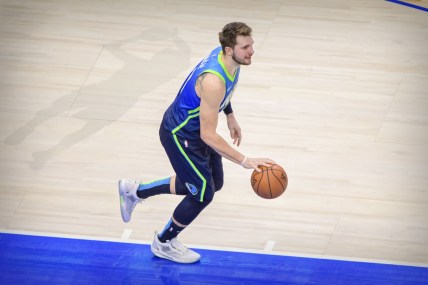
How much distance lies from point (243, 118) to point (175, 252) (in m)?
2.33

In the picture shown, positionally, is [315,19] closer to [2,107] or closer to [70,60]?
[70,60]

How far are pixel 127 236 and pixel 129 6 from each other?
459 cm

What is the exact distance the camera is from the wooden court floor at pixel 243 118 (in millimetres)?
7246

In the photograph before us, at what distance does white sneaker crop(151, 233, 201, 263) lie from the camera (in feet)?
22.2

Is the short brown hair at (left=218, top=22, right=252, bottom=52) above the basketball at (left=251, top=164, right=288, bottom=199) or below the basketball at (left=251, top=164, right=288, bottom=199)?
above

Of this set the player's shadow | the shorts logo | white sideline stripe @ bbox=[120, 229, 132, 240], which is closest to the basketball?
the shorts logo

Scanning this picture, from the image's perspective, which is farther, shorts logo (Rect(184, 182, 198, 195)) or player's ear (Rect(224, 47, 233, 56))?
shorts logo (Rect(184, 182, 198, 195))

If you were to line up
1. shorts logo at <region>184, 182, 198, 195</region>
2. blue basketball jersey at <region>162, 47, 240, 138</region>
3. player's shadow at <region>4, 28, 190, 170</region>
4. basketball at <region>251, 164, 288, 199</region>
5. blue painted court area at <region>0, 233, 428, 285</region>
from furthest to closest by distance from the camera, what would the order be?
player's shadow at <region>4, 28, 190, 170</region> < blue painted court area at <region>0, 233, 428, 285</region> < shorts logo at <region>184, 182, 198, 195</region> < basketball at <region>251, 164, 288, 199</region> < blue basketball jersey at <region>162, 47, 240, 138</region>

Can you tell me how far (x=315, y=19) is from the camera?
10688 millimetres

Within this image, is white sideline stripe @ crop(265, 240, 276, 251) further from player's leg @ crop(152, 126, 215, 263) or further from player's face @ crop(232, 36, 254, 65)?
player's face @ crop(232, 36, 254, 65)

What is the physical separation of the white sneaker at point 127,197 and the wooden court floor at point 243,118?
0.78 ft

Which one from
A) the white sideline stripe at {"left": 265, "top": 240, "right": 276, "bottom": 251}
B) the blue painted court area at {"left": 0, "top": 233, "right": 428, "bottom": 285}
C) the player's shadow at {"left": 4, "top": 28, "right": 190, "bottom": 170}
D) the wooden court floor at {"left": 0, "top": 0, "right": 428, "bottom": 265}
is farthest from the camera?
the player's shadow at {"left": 4, "top": 28, "right": 190, "bottom": 170}

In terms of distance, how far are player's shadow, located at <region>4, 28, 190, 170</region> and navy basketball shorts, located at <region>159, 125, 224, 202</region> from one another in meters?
2.02

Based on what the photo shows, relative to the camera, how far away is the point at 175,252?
6762 millimetres
